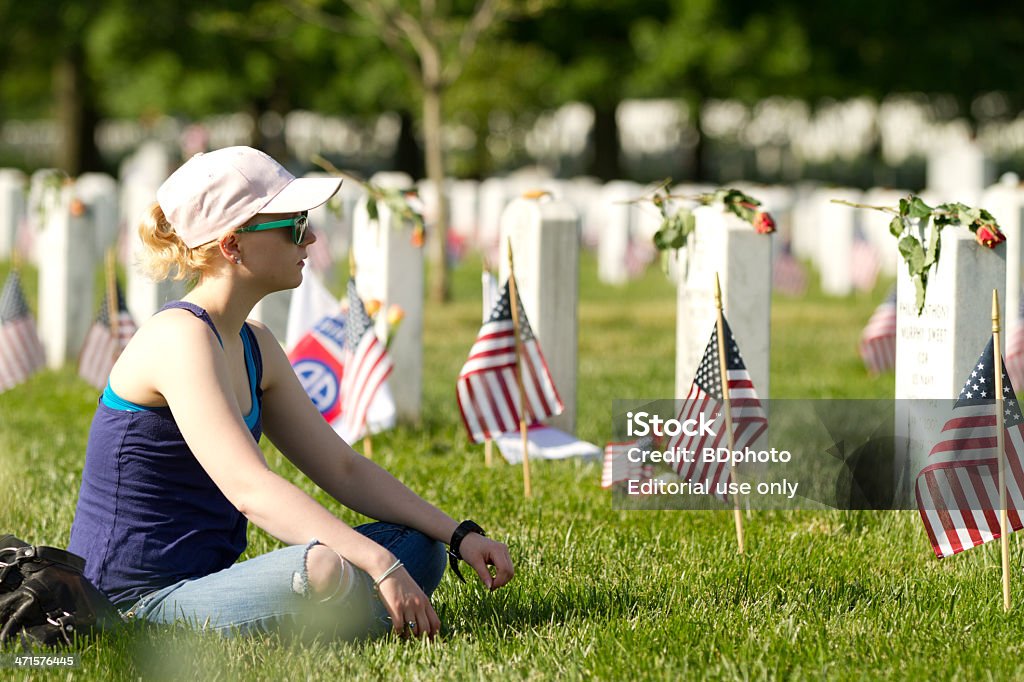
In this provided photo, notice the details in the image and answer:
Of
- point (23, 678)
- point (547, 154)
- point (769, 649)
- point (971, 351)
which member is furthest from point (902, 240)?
point (547, 154)

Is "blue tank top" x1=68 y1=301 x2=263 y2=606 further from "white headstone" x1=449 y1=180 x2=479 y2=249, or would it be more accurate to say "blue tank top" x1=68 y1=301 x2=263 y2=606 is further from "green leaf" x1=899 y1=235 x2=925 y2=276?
"white headstone" x1=449 y1=180 x2=479 y2=249

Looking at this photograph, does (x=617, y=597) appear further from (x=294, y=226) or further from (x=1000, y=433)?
(x=294, y=226)

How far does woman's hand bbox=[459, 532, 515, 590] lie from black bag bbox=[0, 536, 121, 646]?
3.32ft

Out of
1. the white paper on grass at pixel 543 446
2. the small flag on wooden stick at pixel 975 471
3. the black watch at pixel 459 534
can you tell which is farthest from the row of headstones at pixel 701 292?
the black watch at pixel 459 534

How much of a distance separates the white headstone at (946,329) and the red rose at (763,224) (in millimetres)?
708

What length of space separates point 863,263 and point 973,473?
41.1 feet

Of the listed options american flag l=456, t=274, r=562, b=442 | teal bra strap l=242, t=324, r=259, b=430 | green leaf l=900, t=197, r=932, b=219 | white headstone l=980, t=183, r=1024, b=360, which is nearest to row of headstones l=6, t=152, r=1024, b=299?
white headstone l=980, t=183, r=1024, b=360

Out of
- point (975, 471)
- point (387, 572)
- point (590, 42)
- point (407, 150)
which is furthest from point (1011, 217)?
point (407, 150)

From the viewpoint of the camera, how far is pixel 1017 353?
843 cm

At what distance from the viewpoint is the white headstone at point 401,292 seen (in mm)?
8219

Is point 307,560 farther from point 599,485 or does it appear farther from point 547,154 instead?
point 547,154

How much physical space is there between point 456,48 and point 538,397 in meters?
18.4

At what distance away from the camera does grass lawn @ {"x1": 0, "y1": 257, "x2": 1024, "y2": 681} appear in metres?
4.02

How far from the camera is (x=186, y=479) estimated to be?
13.3 feet
